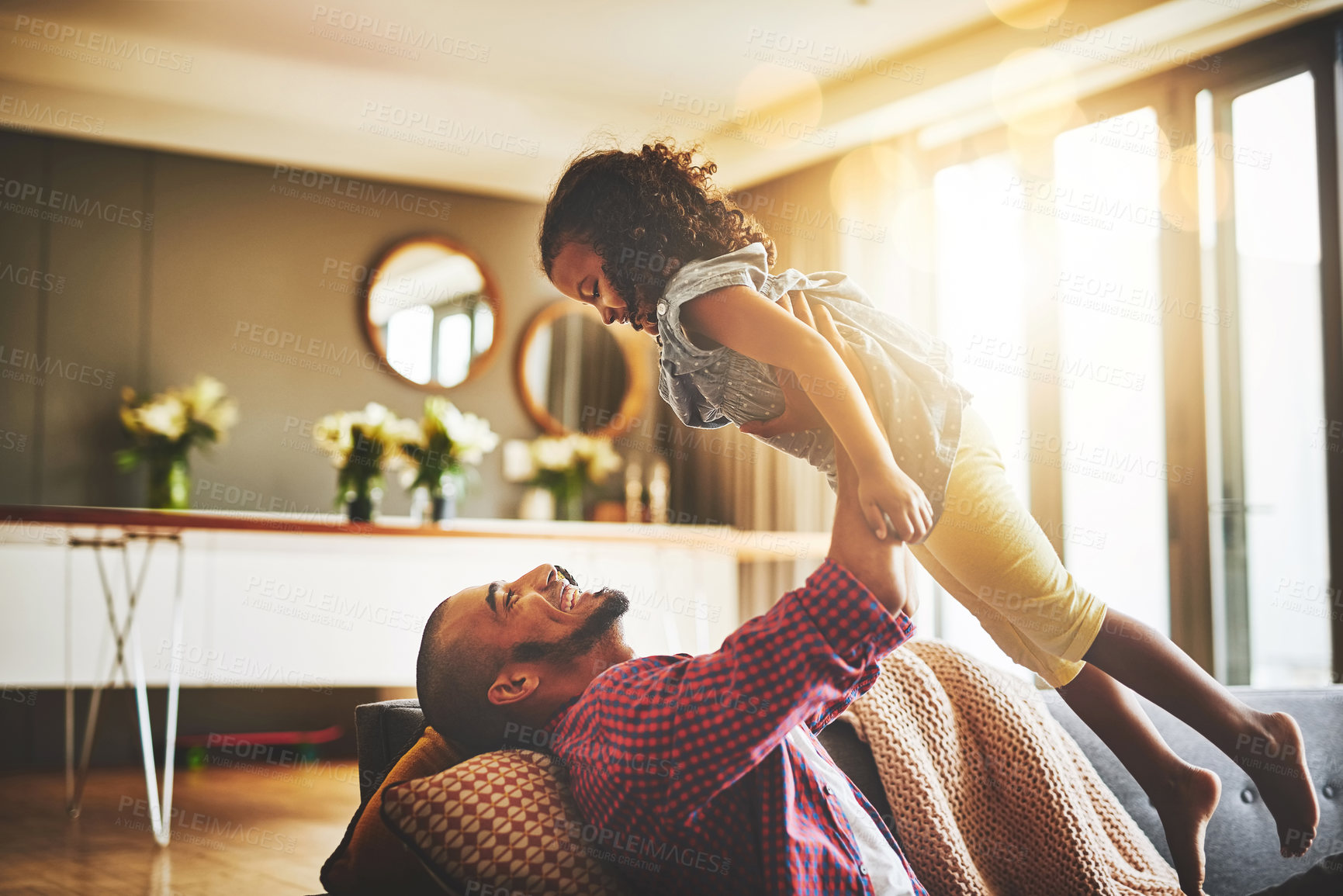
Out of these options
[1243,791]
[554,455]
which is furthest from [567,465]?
[1243,791]

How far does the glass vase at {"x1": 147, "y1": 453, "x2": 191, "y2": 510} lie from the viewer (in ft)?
13.6

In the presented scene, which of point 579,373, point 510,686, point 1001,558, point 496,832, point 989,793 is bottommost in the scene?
point 989,793

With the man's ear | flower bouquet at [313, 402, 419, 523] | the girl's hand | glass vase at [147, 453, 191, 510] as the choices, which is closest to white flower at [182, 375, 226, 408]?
glass vase at [147, 453, 191, 510]

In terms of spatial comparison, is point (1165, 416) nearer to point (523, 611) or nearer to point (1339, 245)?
point (1339, 245)

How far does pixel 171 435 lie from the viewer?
4145mm

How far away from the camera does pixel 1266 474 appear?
348cm

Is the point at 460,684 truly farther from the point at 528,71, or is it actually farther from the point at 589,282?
the point at 528,71

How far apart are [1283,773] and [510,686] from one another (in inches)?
39.7

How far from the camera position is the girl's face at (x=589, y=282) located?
4.07ft

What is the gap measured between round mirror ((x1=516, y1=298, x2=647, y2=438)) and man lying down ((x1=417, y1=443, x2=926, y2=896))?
172 inches

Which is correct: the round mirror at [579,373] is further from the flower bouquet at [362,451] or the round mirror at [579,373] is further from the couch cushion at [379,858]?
the couch cushion at [379,858]

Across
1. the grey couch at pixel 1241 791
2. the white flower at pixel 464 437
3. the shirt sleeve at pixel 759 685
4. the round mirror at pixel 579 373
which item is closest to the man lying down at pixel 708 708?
the shirt sleeve at pixel 759 685

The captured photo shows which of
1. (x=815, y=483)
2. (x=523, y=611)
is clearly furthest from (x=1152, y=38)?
(x=523, y=611)

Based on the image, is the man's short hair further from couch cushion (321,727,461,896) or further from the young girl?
the young girl
